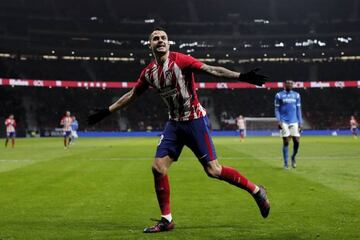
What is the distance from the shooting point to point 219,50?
233 ft

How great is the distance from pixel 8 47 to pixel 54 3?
33.3 ft

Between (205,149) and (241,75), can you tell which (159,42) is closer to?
(241,75)

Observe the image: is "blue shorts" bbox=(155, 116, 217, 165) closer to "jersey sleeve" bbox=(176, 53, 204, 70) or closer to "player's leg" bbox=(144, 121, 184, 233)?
"player's leg" bbox=(144, 121, 184, 233)

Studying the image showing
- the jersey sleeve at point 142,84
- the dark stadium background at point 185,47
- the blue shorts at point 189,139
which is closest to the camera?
the blue shorts at point 189,139

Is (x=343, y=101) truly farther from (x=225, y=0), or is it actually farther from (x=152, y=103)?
(x=152, y=103)

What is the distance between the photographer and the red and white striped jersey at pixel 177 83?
6145mm

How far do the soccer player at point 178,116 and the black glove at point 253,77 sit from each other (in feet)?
0.04

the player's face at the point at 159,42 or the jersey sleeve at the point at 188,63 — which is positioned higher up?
the player's face at the point at 159,42

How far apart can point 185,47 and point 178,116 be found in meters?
65.7

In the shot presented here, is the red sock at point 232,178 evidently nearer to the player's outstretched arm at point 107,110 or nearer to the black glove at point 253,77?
the black glove at point 253,77

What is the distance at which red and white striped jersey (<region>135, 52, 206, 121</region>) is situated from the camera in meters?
→ 6.14

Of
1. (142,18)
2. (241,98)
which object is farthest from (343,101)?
(142,18)

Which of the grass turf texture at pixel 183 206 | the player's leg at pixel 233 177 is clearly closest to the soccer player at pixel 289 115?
the grass turf texture at pixel 183 206

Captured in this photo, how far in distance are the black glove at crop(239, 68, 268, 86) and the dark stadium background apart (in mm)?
57800
